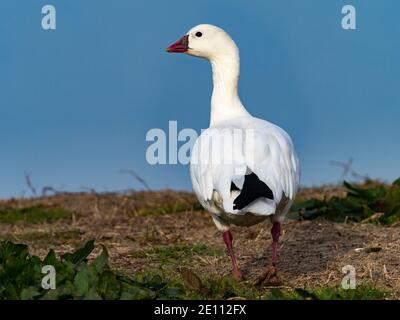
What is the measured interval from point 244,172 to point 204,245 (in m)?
2.43

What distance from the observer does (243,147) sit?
6.74 metres

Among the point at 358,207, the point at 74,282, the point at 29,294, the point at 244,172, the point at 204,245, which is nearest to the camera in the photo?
the point at 29,294

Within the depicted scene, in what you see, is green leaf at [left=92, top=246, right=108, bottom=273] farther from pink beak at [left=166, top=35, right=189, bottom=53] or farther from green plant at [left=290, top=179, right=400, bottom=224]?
green plant at [left=290, top=179, right=400, bottom=224]

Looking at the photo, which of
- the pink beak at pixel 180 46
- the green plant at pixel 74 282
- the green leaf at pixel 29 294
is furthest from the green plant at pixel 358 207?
the green leaf at pixel 29 294

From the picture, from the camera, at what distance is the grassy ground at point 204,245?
262 inches

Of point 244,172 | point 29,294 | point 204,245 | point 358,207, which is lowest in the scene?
point 204,245

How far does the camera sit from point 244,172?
6.52m

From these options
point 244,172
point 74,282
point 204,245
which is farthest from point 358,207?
point 74,282

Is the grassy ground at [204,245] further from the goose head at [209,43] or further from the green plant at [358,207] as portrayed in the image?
the goose head at [209,43]

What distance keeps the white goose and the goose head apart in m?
0.68

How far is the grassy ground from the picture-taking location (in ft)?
21.8

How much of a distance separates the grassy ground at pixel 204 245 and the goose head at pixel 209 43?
1749mm

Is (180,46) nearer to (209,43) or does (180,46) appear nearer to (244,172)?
(209,43)

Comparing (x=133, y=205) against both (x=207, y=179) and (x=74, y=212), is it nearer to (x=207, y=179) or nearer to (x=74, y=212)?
(x=74, y=212)
